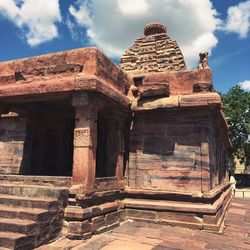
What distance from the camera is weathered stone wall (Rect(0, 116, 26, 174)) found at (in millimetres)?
9227

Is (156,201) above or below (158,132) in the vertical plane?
below

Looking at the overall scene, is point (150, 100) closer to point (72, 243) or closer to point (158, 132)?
point (158, 132)

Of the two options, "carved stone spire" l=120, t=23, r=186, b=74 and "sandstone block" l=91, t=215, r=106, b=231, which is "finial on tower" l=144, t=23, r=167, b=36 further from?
"sandstone block" l=91, t=215, r=106, b=231

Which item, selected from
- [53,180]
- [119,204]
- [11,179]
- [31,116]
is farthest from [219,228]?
[31,116]

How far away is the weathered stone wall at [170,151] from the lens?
7.04 meters

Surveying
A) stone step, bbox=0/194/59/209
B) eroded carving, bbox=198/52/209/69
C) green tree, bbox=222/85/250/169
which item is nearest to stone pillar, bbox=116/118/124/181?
stone step, bbox=0/194/59/209

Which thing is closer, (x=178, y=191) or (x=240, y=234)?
(x=240, y=234)

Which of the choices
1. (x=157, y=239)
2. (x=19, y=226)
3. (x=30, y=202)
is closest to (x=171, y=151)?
(x=157, y=239)

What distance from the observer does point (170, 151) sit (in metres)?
7.36

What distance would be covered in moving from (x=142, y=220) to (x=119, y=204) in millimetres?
678

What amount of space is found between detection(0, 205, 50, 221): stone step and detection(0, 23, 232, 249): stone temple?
16 millimetres

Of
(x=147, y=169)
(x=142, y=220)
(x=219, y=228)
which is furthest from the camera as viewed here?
(x=147, y=169)

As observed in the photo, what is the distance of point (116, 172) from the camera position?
7.18m

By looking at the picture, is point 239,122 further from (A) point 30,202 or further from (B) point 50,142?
(A) point 30,202
